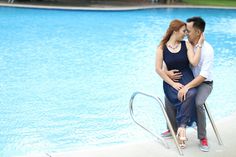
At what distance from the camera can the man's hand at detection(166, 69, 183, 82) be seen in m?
5.27

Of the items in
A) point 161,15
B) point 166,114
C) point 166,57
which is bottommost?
point 161,15

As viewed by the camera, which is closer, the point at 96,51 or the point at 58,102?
the point at 58,102

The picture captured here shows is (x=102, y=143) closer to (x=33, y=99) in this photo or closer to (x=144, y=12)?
(x=33, y=99)

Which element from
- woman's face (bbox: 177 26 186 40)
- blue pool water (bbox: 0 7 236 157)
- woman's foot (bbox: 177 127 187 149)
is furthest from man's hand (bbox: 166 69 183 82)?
blue pool water (bbox: 0 7 236 157)

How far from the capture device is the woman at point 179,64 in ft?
16.9

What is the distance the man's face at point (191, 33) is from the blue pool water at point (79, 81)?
2.05 m

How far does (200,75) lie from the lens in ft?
16.9

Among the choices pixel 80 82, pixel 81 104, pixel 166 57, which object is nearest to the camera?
pixel 166 57

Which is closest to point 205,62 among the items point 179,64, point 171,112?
point 179,64

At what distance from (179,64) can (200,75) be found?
0.86ft

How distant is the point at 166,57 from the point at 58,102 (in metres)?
3.62

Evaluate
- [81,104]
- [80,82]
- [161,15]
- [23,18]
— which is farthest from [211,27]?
[81,104]

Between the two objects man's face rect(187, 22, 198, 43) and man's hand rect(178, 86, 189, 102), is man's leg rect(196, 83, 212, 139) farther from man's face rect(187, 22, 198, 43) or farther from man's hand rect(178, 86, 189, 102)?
man's face rect(187, 22, 198, 43)

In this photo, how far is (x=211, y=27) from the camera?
20.8 meters
